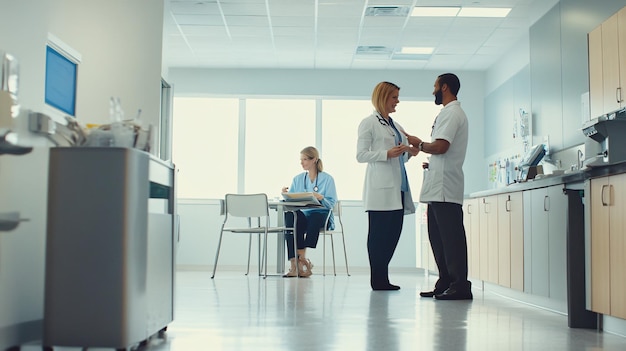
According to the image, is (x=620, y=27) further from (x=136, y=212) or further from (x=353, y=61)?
(x=353, y=61)

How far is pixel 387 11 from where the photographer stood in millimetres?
7828

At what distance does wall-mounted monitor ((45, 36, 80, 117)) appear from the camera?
3.28 metres

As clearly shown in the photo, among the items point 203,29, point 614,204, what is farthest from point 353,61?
point 614,204

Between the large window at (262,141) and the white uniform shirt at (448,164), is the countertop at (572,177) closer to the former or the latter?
the white uniform shirt at (448,164)

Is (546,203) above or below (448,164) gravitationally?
below

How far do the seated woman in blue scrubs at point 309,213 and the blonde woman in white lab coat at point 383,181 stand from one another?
102 inches

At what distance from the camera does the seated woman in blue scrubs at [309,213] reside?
813 centimetres

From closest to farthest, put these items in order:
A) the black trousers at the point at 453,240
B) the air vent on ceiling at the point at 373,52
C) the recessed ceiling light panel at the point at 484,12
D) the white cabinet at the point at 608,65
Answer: the black trousers at the point at 453,240 < the white cabinet at the point at 608,65 < the recessed ceiling light panel at the point at 484,12 < the air vent on ceiling at the point at 373,52

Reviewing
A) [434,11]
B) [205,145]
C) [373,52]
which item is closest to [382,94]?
[434,11]

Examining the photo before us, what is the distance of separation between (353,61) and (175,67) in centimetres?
261

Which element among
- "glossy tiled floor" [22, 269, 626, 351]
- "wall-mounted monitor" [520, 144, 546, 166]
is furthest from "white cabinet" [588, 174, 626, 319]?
"wall-mounted monitor" [520, 144, 546, 166]

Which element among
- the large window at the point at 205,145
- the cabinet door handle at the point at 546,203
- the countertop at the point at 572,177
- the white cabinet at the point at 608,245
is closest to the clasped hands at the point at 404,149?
the countertop at the point at 572,177

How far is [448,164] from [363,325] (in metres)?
1.78

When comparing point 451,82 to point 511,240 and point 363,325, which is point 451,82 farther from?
point 363,325
